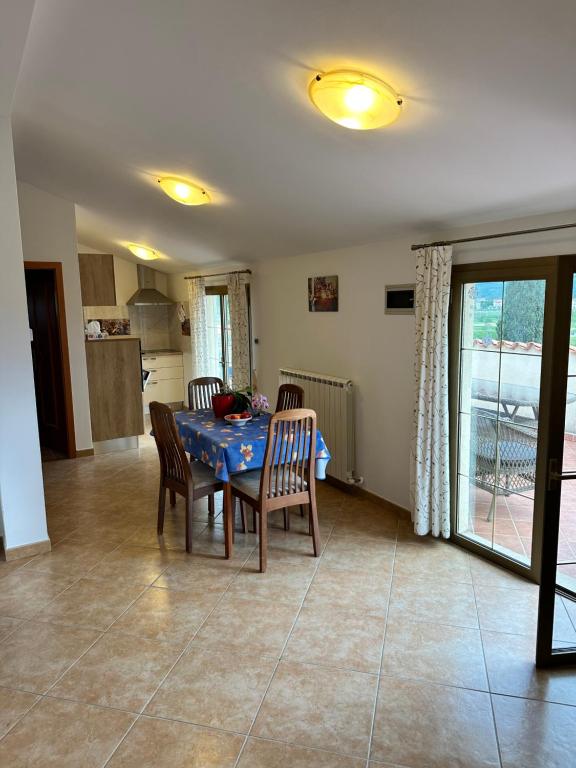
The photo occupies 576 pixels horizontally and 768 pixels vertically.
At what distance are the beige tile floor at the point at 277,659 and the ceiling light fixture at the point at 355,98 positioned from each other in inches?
93.1

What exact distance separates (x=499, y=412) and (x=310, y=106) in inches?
79.8

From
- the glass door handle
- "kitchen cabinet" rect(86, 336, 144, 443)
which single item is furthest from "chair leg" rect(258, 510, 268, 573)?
"kitchen cabinet" rect(86, 336, 144, 443)

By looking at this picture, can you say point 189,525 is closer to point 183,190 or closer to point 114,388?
point 183,190

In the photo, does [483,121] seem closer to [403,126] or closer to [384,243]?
[403,126]

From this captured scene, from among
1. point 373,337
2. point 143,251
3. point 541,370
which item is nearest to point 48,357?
point 143,251

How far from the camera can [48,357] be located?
6039 millimetres

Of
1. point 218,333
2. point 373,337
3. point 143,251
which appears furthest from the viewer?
point 218,333

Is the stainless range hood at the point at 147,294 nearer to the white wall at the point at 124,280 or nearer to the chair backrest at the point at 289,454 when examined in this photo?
the white wall at the point at 124,280

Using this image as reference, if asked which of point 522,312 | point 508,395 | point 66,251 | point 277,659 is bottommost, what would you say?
point 277,659

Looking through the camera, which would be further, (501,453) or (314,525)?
(314,525)

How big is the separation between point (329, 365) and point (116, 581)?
2.49m

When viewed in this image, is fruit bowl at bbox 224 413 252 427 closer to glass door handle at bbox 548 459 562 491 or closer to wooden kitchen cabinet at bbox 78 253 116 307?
glass door handle at bbox 548 459 562 491

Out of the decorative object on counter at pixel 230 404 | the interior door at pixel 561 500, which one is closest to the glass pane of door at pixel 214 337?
the decorative object on counter at pixel 230 404

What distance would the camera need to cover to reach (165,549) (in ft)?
11.7
